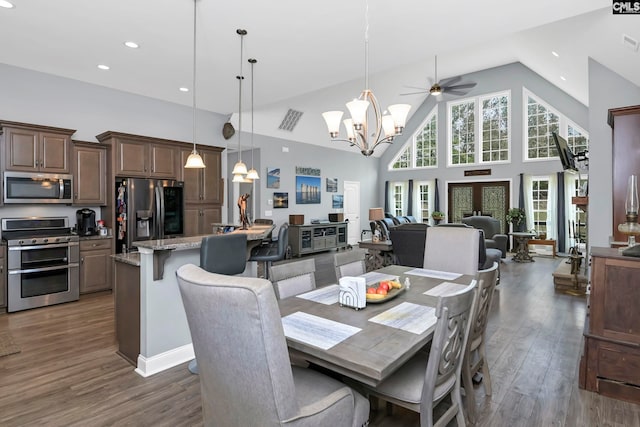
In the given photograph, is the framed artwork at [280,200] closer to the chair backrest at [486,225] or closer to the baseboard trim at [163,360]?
the chair backrest at [486,225]

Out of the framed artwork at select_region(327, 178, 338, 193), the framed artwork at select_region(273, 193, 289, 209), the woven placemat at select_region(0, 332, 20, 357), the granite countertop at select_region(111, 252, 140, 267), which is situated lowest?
the woven placemat at select_region(0, 332, 20, 357)

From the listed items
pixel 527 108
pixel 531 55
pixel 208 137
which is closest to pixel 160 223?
pixel 208 137

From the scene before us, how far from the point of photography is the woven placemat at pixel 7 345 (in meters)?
3.03

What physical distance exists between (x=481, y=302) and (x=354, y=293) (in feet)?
2.50

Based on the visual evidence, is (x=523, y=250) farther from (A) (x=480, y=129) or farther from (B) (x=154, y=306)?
(B) (x=154, y=306)

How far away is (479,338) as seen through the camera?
231 centimetres

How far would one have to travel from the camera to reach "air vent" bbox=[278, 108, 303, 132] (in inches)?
312

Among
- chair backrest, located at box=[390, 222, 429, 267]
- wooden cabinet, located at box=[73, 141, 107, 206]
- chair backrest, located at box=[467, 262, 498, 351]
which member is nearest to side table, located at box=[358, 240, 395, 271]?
chair backrest, located at box=[390, 222, 429, 267]

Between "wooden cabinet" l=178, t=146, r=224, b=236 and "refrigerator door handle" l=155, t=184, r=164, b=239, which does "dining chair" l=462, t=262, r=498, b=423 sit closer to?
"refrigerator door handle" l=155, t=184, r=164, b=239

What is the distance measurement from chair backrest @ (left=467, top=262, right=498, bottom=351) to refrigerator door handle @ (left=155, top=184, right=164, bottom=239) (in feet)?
15.1

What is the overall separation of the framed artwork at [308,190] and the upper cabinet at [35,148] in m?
5.05

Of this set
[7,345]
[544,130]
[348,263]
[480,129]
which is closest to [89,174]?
[7,345]

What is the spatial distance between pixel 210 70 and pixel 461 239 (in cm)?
382

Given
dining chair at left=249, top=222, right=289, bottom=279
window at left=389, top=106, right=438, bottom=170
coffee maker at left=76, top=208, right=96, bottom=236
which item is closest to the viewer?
dining chair at left=249, top=222, right=289, bottom=279
